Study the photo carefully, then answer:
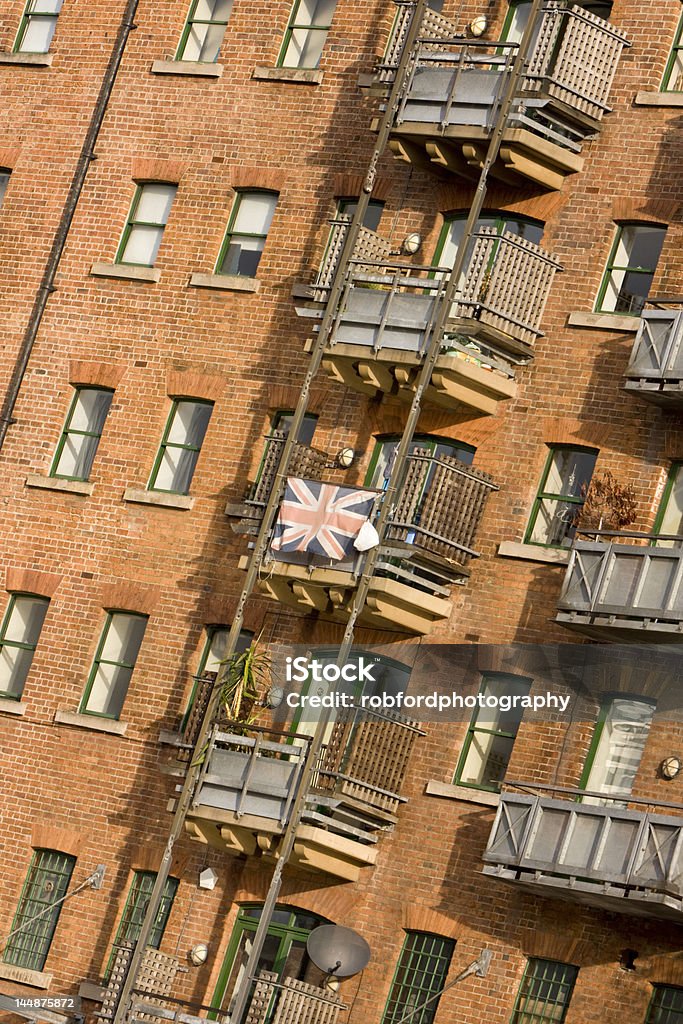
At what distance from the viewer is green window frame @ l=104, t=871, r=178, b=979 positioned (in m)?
34.9

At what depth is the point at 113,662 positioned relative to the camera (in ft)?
120

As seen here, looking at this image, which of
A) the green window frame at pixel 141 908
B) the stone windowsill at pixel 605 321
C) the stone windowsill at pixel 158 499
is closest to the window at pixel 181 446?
the stone windowsill at pixel 158 499

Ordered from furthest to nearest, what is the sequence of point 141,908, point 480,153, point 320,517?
1. point 141,908
2. point 480,153
3. point 320,517

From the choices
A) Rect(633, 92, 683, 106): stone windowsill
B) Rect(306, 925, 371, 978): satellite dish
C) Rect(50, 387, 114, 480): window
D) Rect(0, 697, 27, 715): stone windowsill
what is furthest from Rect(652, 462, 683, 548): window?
Rect(0, 697, 27, 715): stone windowsill

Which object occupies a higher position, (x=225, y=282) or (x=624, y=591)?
(x=225, y=282)

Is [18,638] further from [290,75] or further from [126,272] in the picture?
[290,75]

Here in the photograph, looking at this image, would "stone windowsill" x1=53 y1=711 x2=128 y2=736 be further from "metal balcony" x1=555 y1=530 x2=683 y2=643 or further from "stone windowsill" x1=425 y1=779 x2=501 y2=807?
"metal balcony" x1=555 y1=530 x2=683 y2=643

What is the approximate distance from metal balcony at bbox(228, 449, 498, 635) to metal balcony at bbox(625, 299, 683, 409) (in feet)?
8.97

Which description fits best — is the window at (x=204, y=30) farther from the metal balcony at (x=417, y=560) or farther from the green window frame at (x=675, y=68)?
the metal balcony at (x=417, y=560)

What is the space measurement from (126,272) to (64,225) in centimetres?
167

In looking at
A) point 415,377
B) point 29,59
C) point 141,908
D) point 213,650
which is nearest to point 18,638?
point 213,650

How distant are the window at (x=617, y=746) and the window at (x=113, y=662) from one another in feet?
26.0

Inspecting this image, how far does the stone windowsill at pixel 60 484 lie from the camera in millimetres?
37344

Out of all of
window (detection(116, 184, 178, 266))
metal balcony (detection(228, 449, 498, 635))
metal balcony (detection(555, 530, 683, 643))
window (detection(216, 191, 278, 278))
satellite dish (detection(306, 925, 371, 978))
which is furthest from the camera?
window (detection(116, 184, 178, 266))
